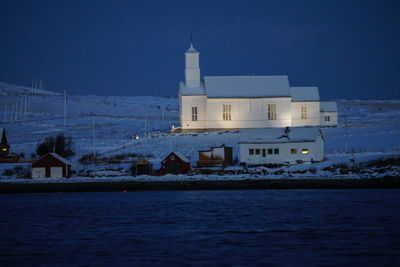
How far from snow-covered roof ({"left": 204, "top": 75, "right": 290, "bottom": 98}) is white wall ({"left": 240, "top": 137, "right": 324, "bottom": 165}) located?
60.3 feet

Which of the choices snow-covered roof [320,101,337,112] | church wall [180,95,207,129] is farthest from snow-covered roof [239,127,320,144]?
snow-covered roof [320,101,337,112]

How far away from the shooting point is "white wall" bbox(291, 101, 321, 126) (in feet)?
214

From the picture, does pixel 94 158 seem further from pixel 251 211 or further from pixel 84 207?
pixel 251 211

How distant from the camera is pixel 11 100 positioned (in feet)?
378

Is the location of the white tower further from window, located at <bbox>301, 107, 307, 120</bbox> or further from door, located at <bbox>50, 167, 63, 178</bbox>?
door, located at <bbox>50, 167, 63, 178</bbox>

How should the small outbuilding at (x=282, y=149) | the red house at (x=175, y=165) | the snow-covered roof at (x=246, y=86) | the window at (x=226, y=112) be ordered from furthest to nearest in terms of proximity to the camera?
the snow-covered roof at (x=246, y=86) < the window at (x=226, y=112) < the small outbuilding at (x=282, y=149) < the red house at (x=175, y=165)

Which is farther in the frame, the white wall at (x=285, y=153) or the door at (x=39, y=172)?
the white wall at (x=285, y=153)

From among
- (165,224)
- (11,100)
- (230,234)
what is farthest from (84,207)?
(11,100)

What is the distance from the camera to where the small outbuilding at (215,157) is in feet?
151

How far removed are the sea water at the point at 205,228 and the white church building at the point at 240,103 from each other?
24.2m

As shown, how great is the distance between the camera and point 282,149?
45312 mm

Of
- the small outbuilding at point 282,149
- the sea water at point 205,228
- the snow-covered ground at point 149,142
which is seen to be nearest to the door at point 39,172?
the snow-covered ground at point 149,142

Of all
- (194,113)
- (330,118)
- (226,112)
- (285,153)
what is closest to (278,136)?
(285,153)

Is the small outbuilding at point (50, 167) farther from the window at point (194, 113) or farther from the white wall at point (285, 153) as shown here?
the window at point (194, 113)
